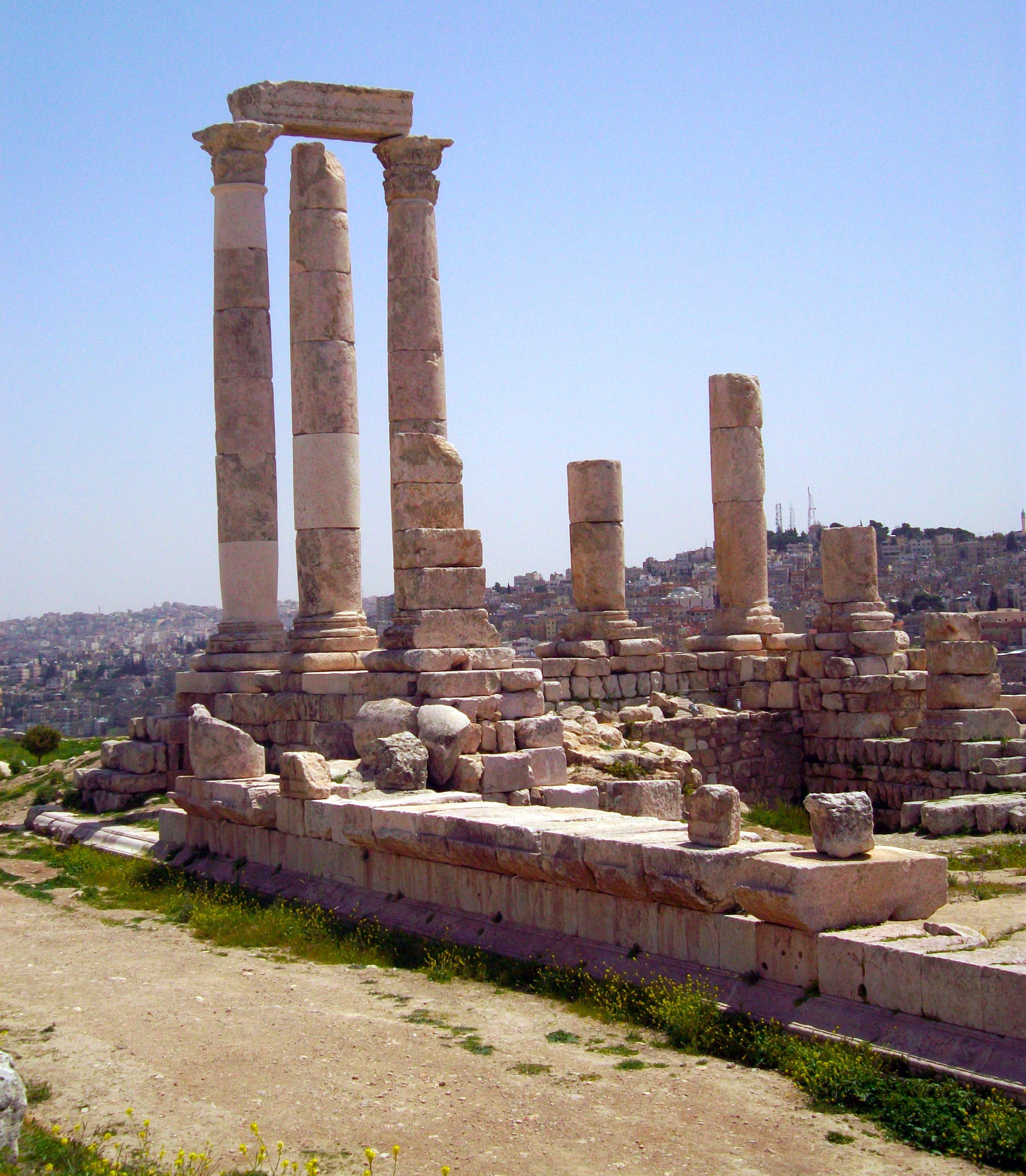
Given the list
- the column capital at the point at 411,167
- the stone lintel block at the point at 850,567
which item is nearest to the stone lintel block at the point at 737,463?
the stone lintel block at the point at 850,567

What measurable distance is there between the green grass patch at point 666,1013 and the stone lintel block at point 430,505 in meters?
4.82

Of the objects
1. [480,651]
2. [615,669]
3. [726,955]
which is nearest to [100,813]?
[480,651]

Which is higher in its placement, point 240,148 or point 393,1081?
point 240,148

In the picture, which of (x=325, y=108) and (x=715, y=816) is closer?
(x=715, y=816)

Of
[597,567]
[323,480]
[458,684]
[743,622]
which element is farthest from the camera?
[743,622]

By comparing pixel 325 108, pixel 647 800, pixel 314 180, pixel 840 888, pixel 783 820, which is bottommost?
pixel 783 820

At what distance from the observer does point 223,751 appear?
14.0 metres

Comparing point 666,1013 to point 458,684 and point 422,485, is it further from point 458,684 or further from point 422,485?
point 422,485

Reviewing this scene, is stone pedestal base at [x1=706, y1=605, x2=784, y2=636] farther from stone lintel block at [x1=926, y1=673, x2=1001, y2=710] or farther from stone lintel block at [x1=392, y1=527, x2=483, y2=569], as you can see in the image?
stone lintel block at [x1=392, y1=527, x2=483, y2=569]

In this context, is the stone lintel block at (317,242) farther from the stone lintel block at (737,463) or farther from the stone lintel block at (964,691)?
the stone lintel block at (964,691)

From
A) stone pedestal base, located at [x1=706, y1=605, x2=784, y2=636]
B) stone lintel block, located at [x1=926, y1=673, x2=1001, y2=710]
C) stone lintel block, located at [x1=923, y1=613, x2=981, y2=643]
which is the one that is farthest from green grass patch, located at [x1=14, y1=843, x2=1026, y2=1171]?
stone pedestal base, located at [x1=706, y1=605, x2=784, y2=636]

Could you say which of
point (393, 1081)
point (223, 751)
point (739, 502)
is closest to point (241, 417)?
point (223, 751)

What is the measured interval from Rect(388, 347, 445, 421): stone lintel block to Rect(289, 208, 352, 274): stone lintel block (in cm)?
135

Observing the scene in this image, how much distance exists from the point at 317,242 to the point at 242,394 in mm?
2179
